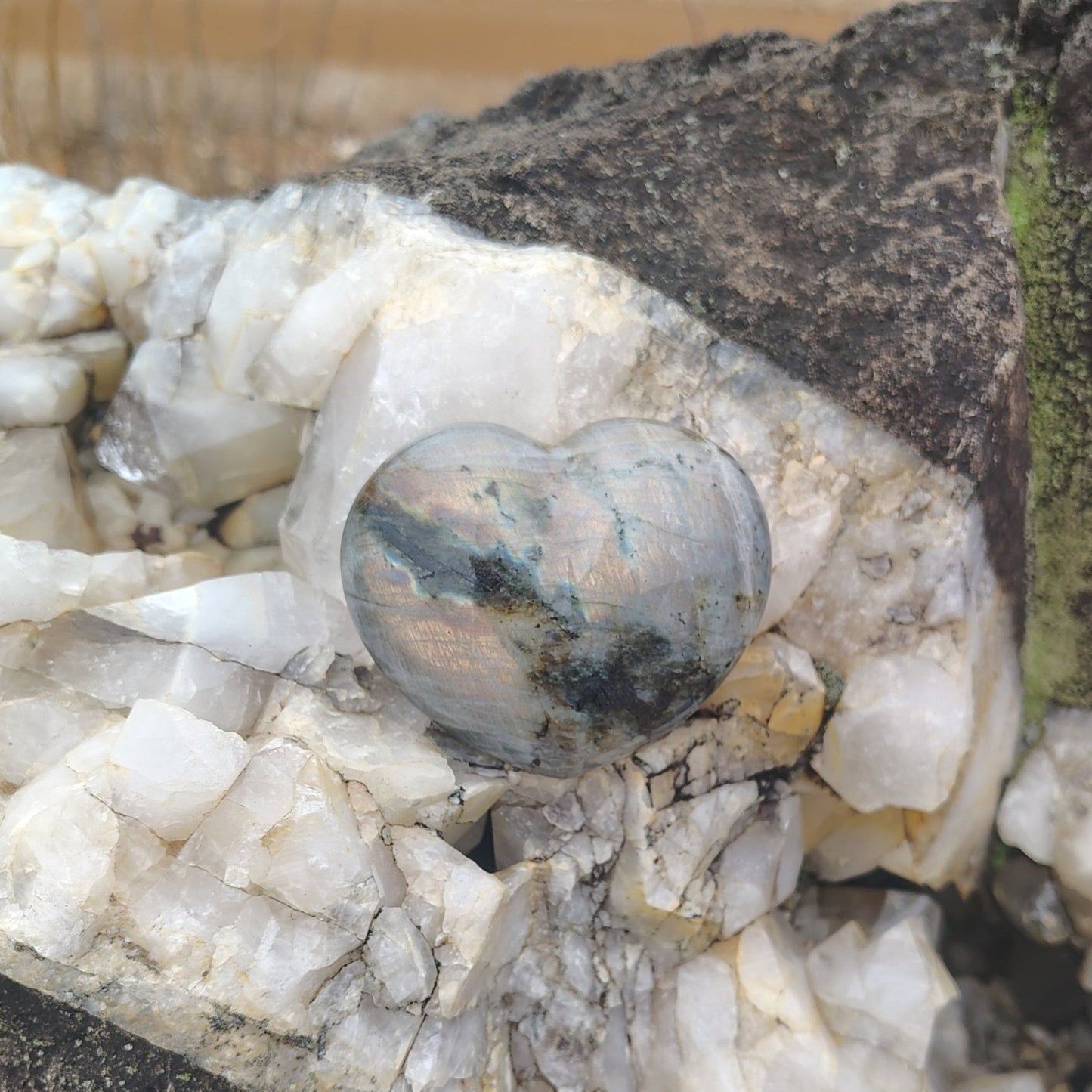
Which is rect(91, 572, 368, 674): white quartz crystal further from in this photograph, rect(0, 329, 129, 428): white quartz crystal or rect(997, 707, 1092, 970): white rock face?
rect(997, 707, 1092, 970): white rock face

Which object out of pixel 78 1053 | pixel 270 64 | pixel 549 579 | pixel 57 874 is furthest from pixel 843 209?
pixel 270 64

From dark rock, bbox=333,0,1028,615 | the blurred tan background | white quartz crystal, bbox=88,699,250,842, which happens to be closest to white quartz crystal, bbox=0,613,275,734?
white quartz crystal, bbox=88,699,250,842

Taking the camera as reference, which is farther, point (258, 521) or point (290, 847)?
point (258, 521)

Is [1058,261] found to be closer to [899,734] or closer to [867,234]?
[867,234]

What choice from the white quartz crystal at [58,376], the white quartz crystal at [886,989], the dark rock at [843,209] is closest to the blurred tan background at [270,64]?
the white quartz crystal at [58,376]

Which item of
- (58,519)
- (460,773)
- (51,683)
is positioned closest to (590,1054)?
(460,773)

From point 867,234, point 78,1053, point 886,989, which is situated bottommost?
point 886,989

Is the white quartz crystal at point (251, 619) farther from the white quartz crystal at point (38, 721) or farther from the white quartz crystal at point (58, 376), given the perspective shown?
the white quartz crystal at point (58, 376)
